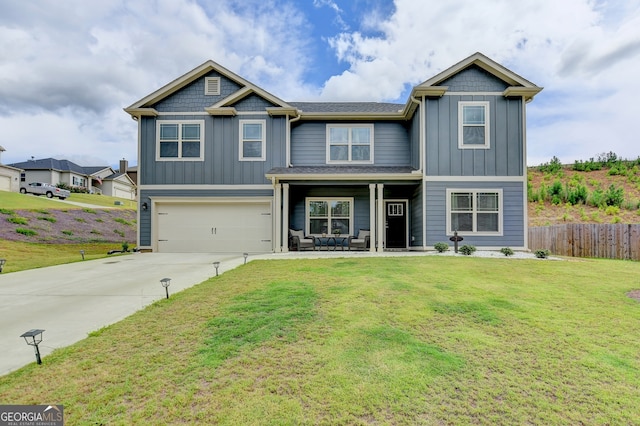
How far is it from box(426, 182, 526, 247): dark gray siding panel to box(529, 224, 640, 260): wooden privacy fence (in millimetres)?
2746

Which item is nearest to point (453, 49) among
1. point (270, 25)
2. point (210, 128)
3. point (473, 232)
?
point (270, 25)

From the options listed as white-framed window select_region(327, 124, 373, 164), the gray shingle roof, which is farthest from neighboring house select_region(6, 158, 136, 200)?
white-framed window select_region(327, 124, 373, 164)

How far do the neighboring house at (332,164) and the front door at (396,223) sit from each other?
44 mm

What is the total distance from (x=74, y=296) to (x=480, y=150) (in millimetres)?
12856

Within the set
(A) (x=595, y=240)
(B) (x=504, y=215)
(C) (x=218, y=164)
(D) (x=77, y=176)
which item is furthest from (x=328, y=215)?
(D) (x=77, y=176)

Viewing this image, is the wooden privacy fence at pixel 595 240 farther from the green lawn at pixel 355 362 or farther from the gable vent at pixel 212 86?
the gable vent at pixel 212 86

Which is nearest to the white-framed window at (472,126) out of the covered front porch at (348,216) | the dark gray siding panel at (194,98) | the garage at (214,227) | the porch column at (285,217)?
the covered front porch at (348,216)

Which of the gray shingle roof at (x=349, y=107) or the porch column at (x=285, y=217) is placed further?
the gray shingle roof at (x=349, y=107)

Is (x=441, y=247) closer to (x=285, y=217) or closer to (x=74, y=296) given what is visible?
(x=285, y=217)

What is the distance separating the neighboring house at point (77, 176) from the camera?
1470 inches

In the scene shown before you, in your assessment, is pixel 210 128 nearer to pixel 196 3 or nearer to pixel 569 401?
pixel 196 3

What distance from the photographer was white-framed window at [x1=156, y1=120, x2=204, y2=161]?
1331cm

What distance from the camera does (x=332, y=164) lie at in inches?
543

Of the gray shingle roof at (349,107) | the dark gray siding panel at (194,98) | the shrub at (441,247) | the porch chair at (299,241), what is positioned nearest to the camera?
the shrub at (441,247)
